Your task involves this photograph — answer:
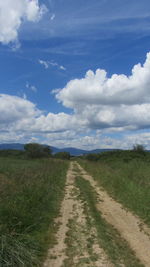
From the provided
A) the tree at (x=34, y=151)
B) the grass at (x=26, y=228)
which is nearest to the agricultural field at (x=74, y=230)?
the grass at (x=26, y=228)

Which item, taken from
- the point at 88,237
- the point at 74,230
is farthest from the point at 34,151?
the point at 88,237

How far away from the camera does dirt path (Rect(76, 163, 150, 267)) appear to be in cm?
518

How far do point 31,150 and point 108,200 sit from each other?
6992 cm

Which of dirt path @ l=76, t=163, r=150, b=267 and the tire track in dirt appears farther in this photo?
dirt path @ l=76, t=163, r=150, b=267

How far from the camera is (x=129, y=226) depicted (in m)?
6.85

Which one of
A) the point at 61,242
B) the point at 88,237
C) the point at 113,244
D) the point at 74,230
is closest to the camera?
the point at 113,244

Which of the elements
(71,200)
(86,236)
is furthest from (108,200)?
(86,236)

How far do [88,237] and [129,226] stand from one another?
1.76 m

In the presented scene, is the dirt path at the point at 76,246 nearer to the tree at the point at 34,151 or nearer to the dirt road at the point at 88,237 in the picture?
the dirt road at the point at 88,237

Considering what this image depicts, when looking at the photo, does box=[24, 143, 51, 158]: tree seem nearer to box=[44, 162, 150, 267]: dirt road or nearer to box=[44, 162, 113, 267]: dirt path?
box=[44, 162, 150, 267]: dirt road

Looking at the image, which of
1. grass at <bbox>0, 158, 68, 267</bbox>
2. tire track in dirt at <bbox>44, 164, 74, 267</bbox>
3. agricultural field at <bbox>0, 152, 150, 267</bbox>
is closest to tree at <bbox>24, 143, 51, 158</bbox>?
agricultural field at <bbox>0, 152, 150, 267</bbox>

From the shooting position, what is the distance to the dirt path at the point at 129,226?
5.18 metres

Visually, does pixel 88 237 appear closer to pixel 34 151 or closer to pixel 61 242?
pixel 61 242

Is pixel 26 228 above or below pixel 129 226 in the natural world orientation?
above
